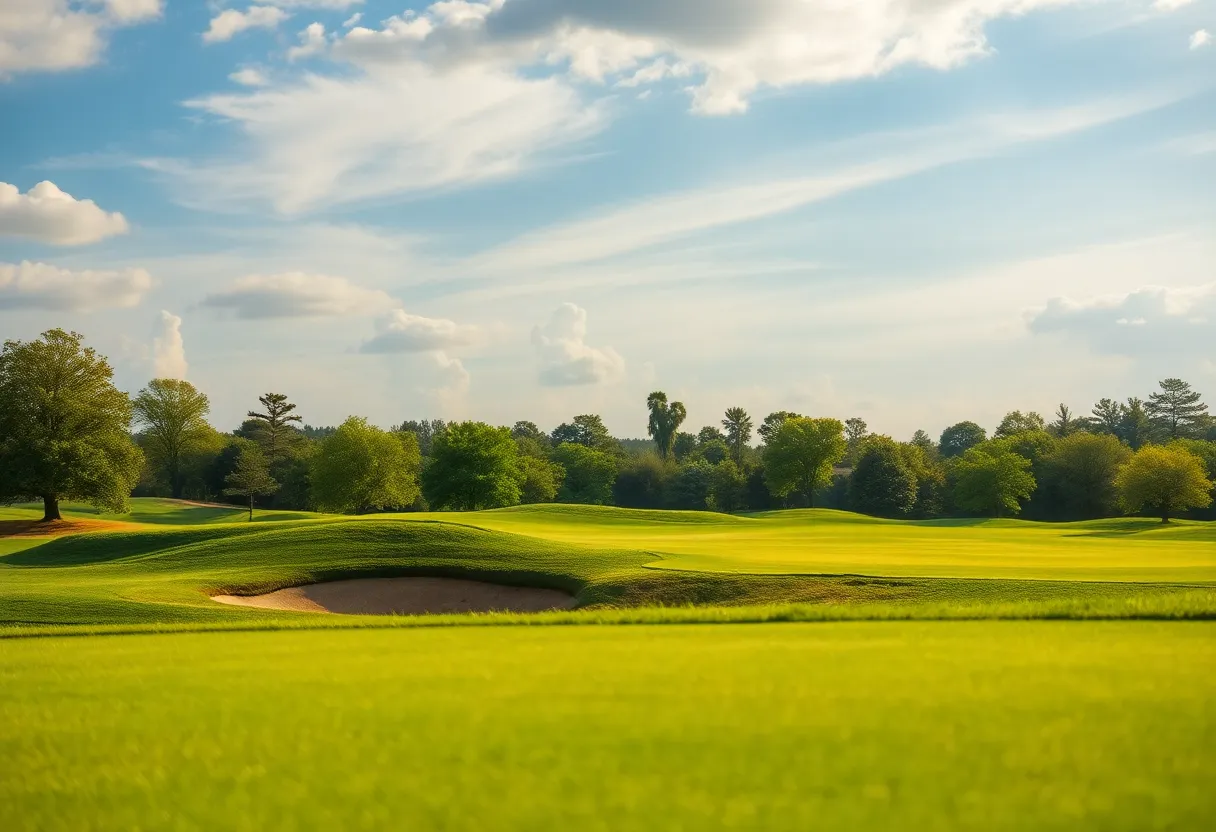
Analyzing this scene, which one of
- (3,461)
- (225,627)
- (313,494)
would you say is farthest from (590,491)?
(225,627)

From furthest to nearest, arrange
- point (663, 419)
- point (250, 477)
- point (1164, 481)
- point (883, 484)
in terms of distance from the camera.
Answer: point (663, 419), point (883, 484), point (250, 477), point (1164, 481)

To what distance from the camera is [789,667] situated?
706 centimetres

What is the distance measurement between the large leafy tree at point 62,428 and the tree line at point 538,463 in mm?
70

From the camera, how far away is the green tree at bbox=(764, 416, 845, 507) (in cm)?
9094

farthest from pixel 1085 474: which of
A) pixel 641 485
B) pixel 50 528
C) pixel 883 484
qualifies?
pixel 50 528

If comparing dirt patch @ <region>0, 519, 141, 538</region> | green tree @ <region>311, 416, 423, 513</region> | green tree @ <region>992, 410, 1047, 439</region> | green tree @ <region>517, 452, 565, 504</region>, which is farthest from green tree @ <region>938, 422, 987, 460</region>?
dirt patch @ <region>0, 519, 141, 538</region>

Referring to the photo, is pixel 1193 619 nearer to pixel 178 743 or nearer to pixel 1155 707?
pixel 1155 707

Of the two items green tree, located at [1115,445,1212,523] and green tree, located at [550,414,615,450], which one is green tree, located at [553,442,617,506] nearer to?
green tree, located at [550,414,615,450]

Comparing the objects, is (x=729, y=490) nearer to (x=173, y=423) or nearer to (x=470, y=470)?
Result: (x=470, y=470)

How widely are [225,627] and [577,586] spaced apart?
12.1 m

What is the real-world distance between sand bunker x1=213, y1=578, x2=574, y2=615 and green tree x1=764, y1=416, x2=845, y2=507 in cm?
6697

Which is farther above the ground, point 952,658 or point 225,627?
point 952,658

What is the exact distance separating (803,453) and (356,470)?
41.6m

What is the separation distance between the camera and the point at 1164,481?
195 feet
